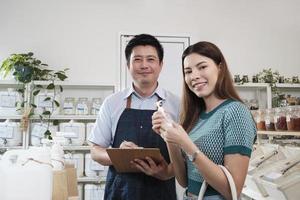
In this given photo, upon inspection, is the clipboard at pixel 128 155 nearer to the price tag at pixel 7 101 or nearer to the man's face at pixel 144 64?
the man's face at pixel 144 64

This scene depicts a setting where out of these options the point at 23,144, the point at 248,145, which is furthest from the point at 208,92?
the point at 23,144

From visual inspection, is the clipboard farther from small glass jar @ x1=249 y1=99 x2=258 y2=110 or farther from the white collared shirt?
small glass jar @ x1=249 y1=99 x2=258 y2=110

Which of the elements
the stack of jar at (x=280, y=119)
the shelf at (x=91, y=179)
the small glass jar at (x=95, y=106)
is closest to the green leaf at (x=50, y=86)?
the small glass jar at (x=95, y=106)

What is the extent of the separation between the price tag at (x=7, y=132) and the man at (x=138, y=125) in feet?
6.42

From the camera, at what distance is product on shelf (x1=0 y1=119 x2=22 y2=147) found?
132 inches

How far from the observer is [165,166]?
60.2 inches

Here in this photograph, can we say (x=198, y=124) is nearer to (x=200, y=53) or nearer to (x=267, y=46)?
(x=200, y=53)

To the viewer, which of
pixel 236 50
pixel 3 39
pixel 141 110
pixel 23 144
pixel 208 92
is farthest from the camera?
pixel 236 50

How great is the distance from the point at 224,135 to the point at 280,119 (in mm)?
1451

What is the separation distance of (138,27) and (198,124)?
2.94 m

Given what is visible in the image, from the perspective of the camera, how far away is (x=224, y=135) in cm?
109

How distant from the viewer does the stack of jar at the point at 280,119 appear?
2.19 meters

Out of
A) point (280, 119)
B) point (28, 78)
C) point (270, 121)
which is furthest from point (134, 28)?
point (280, 119)

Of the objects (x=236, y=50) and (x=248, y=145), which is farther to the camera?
(x=236, y=50)
